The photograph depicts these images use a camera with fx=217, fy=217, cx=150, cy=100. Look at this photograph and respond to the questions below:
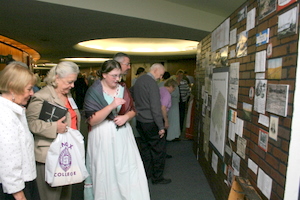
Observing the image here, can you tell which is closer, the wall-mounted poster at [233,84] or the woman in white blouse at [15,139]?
the woman in white blouse at [15,139]

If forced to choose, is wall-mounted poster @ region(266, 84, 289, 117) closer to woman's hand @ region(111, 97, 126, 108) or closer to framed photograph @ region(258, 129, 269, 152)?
framed photograph @ region(258, 129, 269, 152)

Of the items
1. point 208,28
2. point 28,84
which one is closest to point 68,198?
point 28,84

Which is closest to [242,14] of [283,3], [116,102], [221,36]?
[221,36]

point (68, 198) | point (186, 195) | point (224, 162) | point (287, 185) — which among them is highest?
point (287, 185)

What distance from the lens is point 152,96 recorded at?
281 centimetres

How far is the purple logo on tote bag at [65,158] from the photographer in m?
1.78

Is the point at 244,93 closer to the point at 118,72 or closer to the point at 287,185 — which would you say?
the point at 287,185

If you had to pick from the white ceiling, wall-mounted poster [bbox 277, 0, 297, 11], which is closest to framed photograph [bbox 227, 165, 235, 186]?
wall-mounted poster [bbox 277, 0, 297, 11]

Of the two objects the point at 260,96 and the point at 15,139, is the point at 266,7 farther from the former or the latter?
the point at 15,139

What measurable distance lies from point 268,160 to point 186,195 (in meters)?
1.68

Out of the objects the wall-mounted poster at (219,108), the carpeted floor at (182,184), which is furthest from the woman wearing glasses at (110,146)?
the wall-mounted poster at (219,108)

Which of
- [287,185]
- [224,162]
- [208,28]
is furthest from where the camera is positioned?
[208,28]

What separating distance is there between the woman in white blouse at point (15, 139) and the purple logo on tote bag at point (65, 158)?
27cm

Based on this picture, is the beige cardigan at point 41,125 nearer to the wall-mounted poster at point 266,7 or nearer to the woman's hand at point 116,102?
the woman's hand at point 116,102
